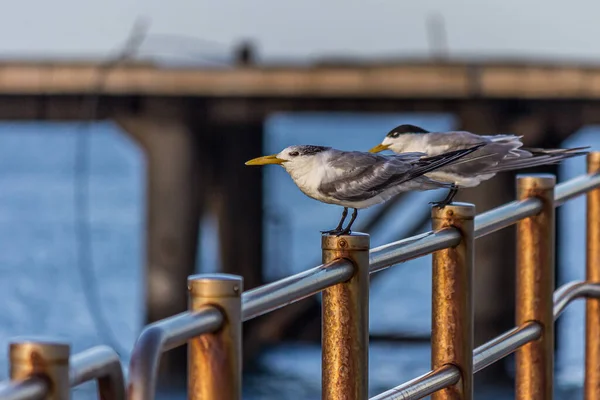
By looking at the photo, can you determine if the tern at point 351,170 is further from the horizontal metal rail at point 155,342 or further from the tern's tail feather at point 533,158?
the horizontal metal rail at point 155,342

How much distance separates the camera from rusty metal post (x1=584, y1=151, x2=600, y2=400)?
3744mm

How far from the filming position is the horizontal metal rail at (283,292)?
170 cm

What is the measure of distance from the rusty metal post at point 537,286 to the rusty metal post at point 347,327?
93 centimetres

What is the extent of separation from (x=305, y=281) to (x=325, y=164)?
725 mm

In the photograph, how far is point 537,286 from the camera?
323 centimetres

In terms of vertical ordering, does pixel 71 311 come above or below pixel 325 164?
below

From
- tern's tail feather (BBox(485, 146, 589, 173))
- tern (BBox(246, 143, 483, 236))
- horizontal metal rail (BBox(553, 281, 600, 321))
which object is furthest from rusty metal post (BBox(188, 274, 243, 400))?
horizontal metal rail (BBox(553, 281, 600, 321))

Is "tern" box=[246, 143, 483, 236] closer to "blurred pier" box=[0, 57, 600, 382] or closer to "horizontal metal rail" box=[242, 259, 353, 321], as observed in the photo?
"horizontal metal rail" box=[242, 259, 353, 321]

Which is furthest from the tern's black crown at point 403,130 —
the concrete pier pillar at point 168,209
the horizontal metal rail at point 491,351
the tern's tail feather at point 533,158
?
the concrete pier pillar at point 168,209

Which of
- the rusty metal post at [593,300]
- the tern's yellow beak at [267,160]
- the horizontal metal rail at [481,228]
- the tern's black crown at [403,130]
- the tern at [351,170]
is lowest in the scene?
the rusty metal post at [593,300]

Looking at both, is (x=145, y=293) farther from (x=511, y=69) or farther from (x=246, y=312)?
Result: (x=246, y=312)

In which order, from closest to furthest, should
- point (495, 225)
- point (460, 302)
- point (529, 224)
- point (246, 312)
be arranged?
1. point (246, 312)
2. point (460, 302)
3. point (495, 225)
4. point (529, 224)

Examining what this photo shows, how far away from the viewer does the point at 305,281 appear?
7.14 feet

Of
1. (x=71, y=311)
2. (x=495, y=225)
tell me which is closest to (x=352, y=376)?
(x=495, y=225)
